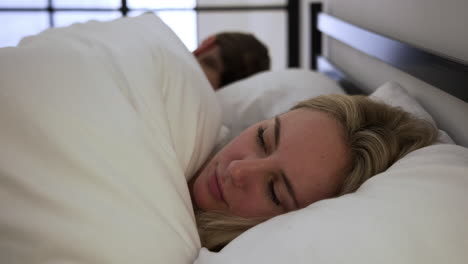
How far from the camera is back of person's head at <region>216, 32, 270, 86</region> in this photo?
2.00 metres

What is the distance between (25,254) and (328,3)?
1.92 meters

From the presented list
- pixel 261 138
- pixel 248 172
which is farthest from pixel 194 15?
pixel 248 172

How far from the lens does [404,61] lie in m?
1.13

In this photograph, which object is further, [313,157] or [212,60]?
[212,60]

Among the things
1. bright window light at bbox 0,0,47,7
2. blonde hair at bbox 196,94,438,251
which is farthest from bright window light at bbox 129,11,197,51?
blonde hair at bbox 196,94,438,251

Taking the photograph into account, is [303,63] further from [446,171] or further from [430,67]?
[446,171]

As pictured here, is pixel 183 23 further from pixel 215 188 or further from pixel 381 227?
pixel 381 227

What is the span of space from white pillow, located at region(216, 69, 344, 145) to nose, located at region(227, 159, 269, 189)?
0.57m

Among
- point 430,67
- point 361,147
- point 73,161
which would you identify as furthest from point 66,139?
point 430,67

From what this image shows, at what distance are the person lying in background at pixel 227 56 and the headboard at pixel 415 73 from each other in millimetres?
331

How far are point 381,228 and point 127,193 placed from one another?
0.34 metres

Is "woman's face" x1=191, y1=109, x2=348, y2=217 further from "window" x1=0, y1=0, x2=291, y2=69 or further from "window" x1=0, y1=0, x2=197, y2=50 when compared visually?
"window" x1=0, y1=0, x2=291, y2=69

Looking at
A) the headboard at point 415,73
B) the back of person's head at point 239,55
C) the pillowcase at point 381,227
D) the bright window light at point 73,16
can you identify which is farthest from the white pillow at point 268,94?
the bright window light at point 73,16

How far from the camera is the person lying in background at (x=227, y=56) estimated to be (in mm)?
2002
